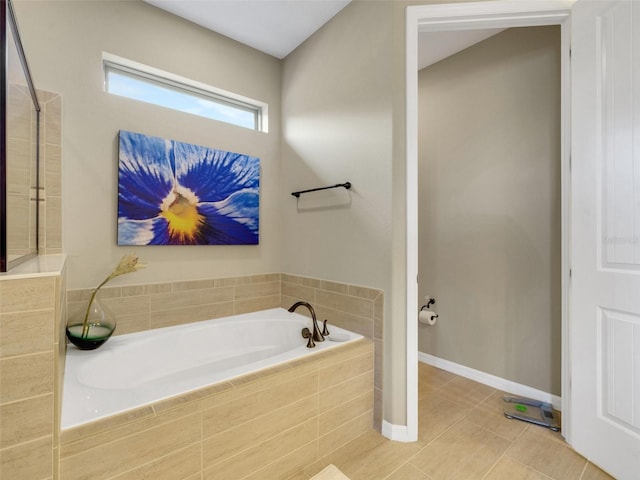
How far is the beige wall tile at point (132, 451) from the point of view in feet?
3.28

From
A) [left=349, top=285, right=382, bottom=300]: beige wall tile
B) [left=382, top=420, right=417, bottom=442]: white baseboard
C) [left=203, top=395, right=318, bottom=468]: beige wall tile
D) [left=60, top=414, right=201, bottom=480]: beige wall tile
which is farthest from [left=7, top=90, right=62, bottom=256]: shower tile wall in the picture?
[left=382, top=420, right=417, bottom=442]: white baseboard

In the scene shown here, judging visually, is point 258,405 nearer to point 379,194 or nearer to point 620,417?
point 379,194

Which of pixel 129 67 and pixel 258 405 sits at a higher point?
pixel 129 67

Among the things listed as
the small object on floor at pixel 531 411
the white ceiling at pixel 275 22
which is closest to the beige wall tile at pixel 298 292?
the small object on floor at pixel 531 411

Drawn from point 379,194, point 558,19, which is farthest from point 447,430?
point 558,19

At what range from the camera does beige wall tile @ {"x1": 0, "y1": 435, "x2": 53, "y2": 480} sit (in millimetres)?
875

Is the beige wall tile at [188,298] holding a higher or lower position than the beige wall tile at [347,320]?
higher

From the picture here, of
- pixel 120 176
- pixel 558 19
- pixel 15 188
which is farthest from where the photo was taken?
pixel 120 176

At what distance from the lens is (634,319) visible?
1428 millimetres

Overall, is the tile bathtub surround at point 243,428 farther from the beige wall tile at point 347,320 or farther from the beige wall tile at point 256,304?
the beige wall tile at point 256,304

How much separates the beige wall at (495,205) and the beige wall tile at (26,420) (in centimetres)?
263

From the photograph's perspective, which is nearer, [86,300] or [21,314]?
[21,314]

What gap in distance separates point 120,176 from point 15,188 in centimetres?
81

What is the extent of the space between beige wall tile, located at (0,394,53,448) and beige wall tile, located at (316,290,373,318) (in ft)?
5.00
